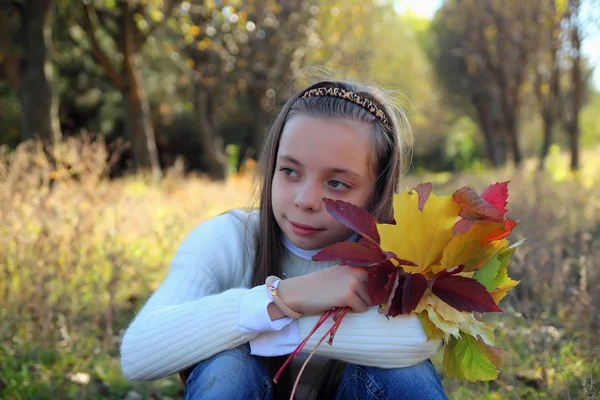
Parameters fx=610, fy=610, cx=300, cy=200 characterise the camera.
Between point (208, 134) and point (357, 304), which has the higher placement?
point (357, 304)

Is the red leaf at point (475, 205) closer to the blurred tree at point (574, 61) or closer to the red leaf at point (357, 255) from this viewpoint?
the red leaf at point (357, 255)

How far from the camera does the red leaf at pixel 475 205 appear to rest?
52.9 inches

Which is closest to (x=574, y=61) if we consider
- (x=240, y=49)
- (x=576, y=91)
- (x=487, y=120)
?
(x=576, y=91)

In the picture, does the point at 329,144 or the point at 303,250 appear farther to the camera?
the point at 303,250

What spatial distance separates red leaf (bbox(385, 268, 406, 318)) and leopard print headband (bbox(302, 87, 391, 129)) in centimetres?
63

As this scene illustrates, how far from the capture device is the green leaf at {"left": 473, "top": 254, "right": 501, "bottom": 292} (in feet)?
4.65

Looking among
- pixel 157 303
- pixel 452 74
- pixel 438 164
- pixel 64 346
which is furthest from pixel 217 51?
pixel 438 164

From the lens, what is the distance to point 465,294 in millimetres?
1367

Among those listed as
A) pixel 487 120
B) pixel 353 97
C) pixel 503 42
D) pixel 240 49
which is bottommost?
pixel 487 120

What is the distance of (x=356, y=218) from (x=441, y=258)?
0.71ft

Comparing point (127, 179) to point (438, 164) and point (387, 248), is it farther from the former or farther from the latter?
point (438, 164)

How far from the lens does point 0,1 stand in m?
7.83

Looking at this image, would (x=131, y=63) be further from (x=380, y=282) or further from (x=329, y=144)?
(x=380, y=282)

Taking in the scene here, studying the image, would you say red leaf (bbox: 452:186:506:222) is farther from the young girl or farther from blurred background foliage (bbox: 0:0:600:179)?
blurred background foliage (bbox: 0:0:600:179)
